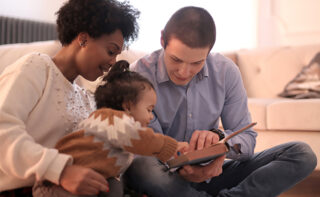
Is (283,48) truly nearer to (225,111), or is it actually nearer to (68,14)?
(225,111)

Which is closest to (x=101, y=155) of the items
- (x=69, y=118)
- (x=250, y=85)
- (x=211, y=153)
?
(x=69, y=118)

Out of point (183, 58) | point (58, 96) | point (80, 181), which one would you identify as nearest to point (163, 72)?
point (183, 58)

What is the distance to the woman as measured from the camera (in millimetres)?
925

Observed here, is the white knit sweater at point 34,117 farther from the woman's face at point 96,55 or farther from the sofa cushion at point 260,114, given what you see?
the sofa cushion at point 260,114

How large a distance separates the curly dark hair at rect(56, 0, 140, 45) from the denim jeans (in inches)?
19.8

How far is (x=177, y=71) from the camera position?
1362 millimetres

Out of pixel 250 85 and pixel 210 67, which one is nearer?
pixel 210 67

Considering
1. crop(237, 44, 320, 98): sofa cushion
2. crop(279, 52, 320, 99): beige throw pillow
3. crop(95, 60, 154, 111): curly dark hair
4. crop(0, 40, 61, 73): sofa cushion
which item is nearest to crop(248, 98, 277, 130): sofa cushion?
crop(279, 52, 320, 99): beige throw pillow

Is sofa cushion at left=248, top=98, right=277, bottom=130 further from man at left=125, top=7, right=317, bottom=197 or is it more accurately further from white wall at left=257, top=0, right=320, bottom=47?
white wall at left=257, top=0, right=320, bottom=47

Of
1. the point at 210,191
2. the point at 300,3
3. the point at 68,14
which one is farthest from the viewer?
the point at 300,3

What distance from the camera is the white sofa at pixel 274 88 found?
88.0 inches

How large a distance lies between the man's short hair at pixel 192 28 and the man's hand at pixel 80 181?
1.96 ft

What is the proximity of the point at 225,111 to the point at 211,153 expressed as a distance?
477 mm

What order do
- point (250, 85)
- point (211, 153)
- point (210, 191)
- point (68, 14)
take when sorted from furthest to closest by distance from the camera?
point (250, 85) < point (210, 191) < point (68, 14) < point (211, 153)
